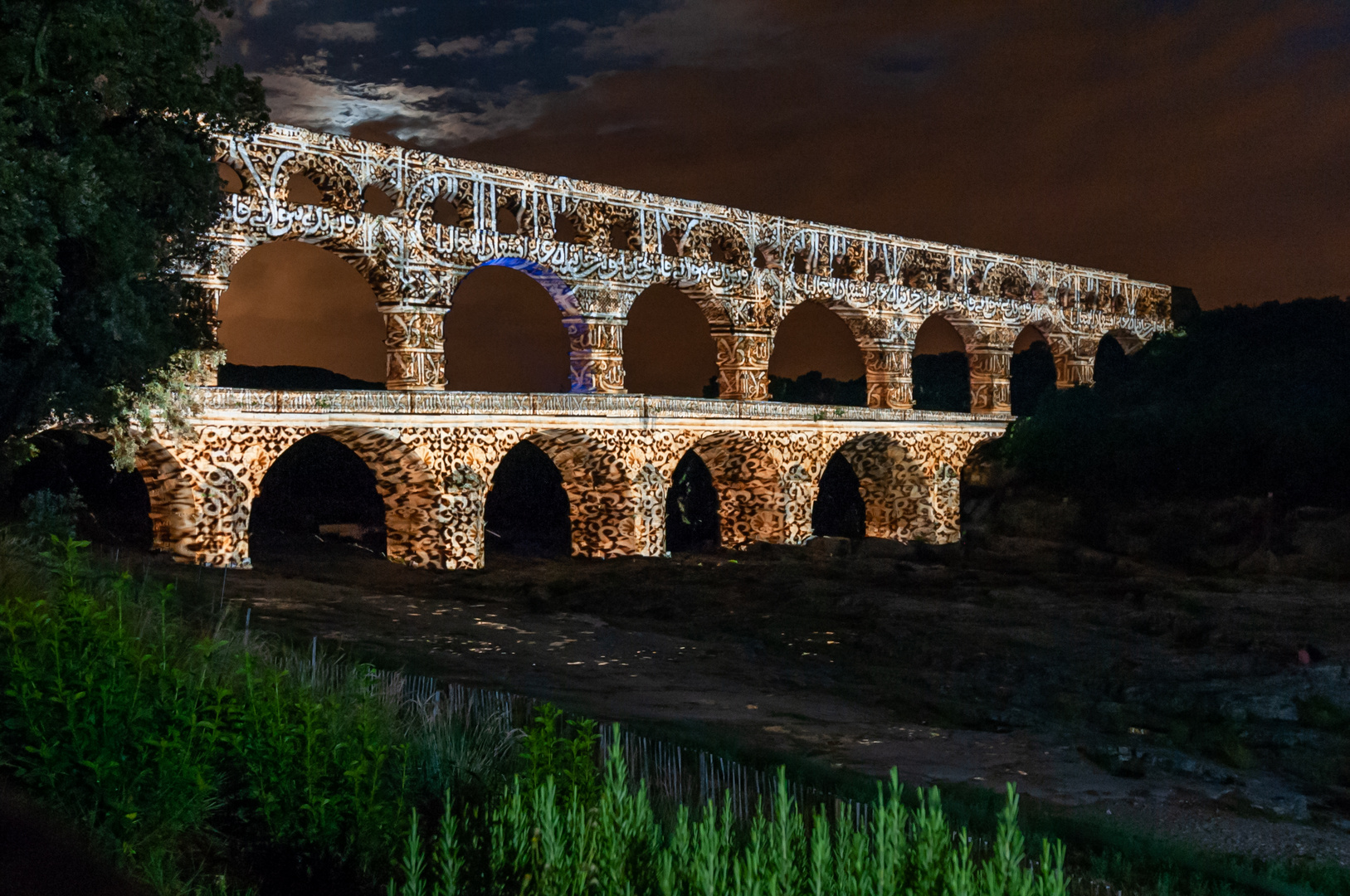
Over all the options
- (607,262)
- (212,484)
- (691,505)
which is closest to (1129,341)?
(691,505)

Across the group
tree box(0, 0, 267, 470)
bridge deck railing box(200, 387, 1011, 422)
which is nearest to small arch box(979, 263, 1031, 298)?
bridge deck railing box(200, 387, 1011, 422)

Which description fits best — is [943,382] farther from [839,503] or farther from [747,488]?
[747,488]

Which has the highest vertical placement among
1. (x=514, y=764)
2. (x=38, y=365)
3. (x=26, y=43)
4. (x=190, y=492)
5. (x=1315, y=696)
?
(x=26, y=43)

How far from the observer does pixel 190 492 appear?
20750 millimetres

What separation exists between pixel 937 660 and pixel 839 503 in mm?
24605

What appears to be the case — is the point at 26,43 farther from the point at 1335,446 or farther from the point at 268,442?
the point at 1335,446

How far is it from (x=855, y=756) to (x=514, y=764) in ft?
12.9

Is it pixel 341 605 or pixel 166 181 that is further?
pixel 341 605

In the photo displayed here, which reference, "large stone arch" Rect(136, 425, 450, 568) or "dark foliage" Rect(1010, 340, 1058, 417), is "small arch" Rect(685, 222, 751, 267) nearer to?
"large stone arch" Rect(136, 425, 450, 568)

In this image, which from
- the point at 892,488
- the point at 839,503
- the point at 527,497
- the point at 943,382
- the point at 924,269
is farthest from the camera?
the point at 943,382

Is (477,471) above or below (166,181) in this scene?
below

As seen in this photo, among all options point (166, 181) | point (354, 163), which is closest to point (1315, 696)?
point (166, 181)

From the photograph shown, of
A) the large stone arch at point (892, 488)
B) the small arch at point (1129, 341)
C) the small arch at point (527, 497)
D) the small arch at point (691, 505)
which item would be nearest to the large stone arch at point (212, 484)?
the small arch at point (527, 497)

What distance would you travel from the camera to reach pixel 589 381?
27.3m
